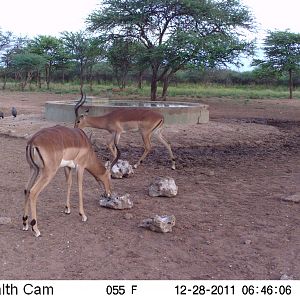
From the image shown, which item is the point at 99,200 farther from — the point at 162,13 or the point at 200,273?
the point at 162,13

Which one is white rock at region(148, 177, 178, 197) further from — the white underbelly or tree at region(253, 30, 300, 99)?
tree at region(253, 30, 300, 99)

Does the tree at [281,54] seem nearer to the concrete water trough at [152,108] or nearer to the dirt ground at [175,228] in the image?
the concrete water trough at [152,108]

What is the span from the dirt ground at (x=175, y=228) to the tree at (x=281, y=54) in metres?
25.1

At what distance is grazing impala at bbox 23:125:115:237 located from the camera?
180 inches

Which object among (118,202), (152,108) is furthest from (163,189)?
(152,108)

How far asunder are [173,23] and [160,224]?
2016 cm

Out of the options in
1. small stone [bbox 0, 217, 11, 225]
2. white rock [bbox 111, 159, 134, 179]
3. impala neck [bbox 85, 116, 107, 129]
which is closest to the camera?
small stone [bbox 0, 217, 11, 225]

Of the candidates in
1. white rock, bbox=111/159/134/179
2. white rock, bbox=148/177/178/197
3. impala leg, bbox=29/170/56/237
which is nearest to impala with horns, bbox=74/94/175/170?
white rock, bbox=111/159/134/179

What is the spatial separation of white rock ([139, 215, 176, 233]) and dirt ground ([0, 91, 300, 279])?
0.17 feet

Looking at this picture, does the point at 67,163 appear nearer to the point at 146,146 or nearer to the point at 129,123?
the point at 146,146

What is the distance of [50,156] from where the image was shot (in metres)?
4.64

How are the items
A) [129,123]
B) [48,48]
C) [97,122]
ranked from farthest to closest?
[48,48]
[97,122]
[129,123]

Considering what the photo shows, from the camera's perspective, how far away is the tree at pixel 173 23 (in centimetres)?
2164

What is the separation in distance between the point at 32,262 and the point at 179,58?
18859 millimetres
